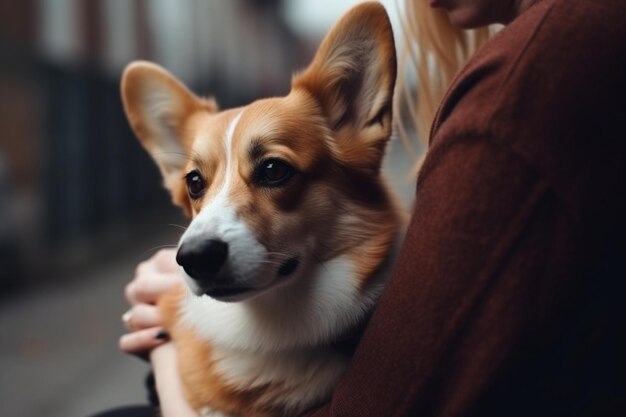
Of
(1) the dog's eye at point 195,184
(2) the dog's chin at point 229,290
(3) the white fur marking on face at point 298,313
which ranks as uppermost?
(1) the dog's eye at point 195,184

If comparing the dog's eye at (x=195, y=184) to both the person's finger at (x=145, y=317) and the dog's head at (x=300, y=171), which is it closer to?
the dog's head at (x=300, y=171)

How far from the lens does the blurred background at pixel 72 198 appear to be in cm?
332

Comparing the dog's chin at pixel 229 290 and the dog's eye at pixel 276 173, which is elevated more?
the dog's eye at pixel 276 173

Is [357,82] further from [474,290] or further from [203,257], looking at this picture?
[474,290]

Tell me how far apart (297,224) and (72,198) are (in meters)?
4.99

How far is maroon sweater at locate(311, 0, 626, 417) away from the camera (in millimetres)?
745

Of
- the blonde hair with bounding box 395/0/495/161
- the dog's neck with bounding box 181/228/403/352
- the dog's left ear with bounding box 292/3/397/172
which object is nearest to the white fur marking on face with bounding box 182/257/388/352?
the dog's neck with bounding box 181/228/403/352

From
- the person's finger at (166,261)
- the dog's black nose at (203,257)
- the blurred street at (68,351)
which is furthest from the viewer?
the blurred street at (68,351)

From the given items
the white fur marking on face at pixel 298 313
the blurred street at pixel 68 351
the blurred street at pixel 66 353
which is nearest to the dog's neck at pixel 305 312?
the white fur marking on face at pixel 298 313

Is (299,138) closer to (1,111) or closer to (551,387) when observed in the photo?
(551,387)

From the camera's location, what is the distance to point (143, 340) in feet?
4.46

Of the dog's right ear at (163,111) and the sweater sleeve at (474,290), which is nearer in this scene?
the sweater sleeve at (474,290)

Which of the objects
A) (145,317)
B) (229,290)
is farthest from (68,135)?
(229,290)

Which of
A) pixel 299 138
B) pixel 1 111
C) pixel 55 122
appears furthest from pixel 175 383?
pixel 1 111
